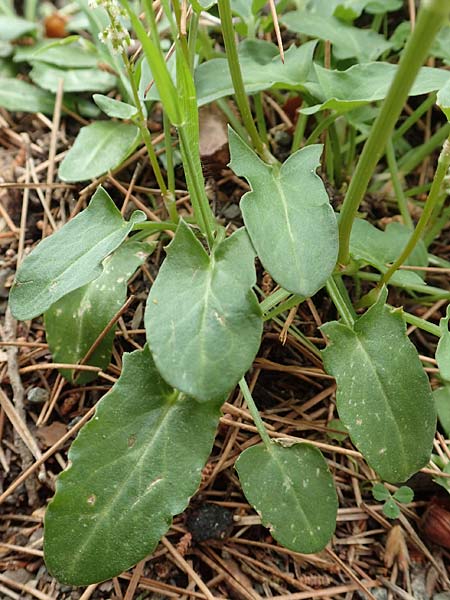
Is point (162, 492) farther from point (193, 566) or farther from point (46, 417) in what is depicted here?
point (46, 417)

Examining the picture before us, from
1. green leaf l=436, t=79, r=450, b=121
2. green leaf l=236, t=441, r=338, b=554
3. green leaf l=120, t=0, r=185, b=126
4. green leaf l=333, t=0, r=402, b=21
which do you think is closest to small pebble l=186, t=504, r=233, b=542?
green leaf l=236, t=441, r=338, b=554

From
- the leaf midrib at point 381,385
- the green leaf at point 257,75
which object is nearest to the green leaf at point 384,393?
the leaf midrib at point 381,385

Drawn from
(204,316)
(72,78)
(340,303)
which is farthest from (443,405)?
(72,78)

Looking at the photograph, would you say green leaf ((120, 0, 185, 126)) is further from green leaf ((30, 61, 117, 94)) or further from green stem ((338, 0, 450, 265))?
green leaf ((30, 61, 117, 94))

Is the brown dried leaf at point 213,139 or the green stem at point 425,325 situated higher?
the brown dried leaf at point 213,139

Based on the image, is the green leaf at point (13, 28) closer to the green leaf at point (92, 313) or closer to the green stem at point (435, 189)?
the green leaf at point (92, 313)

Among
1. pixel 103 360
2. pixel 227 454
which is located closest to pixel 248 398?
pixel 227 454
